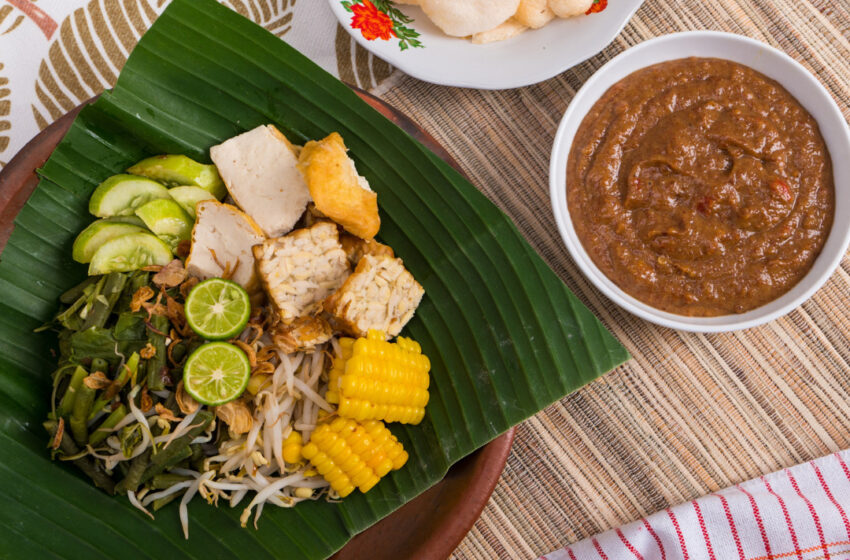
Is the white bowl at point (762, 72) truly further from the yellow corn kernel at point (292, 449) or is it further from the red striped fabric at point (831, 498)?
the yellow corn kernel at point (292, 449)

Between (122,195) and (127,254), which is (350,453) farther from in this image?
(122,195)

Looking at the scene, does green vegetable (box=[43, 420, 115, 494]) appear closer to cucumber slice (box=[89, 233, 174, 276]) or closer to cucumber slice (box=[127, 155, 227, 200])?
cucumber slice (box=[89, 233, 174, 276])

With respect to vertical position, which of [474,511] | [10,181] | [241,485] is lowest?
[474,511]

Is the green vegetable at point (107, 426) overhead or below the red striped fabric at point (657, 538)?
overhead

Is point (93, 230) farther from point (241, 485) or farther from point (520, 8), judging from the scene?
point (520, 8)

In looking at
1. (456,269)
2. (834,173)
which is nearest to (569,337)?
(456,269)

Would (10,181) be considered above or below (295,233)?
above

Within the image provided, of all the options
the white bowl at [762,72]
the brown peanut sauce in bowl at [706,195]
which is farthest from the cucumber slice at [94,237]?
the brown peanut sauce in bowl at [706,195]
